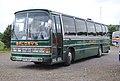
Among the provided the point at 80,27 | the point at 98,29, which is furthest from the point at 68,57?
the point at 98,29

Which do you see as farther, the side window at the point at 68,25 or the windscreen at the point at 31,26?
the side window at the point at 68,25

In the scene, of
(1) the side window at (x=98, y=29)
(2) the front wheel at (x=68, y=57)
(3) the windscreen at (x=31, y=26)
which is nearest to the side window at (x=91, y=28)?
(1) the side window at (x=98, y=29)

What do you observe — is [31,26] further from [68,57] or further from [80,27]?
[80,27]

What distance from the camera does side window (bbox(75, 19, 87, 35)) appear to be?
56.9 feet

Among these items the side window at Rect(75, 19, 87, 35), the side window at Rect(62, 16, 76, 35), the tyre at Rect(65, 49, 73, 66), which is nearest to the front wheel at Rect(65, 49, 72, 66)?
the tyre at Rect(65, 49, 73, 66)

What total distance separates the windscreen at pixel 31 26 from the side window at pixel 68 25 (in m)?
1.79

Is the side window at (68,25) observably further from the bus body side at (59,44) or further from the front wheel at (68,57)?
the front wheel at (68,57)

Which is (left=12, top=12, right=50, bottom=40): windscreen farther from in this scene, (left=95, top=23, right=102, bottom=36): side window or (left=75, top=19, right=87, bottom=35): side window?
(left=95, top=23, right=102, bottom=36): side window

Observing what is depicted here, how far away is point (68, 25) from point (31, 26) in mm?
2637

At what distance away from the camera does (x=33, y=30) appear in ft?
45.8

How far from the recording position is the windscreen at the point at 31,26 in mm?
13734

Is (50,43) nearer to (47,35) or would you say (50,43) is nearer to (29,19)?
(47,35)

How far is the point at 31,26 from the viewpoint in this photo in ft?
46.3

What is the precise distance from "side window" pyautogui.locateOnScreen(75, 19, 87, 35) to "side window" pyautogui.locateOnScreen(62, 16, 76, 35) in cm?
73
